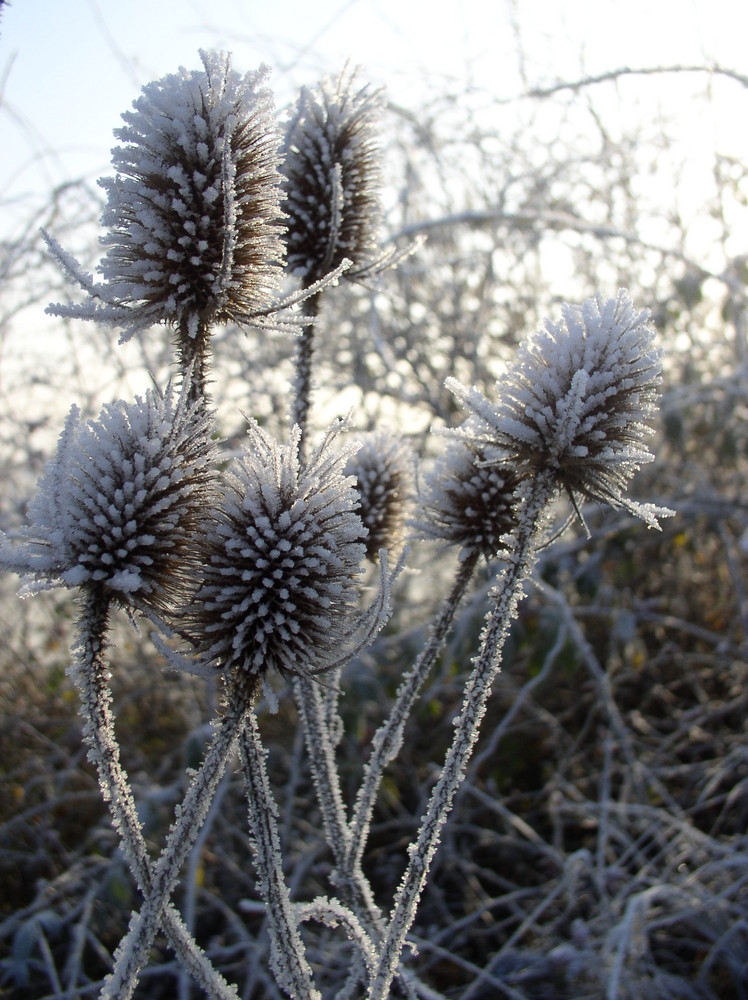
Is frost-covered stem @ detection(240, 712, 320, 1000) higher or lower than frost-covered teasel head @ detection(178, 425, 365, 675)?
lower

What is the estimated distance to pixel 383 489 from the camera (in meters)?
1.09

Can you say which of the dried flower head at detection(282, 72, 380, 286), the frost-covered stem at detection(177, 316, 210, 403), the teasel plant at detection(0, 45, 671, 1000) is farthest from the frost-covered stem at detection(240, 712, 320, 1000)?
the dried flower head at detection(282, 72, 380, 286)

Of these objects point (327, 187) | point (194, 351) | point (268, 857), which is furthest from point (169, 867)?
point (327, 187)

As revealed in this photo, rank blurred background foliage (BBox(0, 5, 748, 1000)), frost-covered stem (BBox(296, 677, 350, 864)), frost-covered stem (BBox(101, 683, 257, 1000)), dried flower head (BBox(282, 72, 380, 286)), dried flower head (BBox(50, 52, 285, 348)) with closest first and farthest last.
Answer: frost-covered stem (BBox(101, 683, 257, 1000))
dried flower head (BBox(50, 52, 285, 348))
frost-covered stem (BBox(296, 677, 350, 864))
dried flower head (BBox(282, 72, 380, 286))
blurred background foliage (BBox(0, 5, 748, 1000))

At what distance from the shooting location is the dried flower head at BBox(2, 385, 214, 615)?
0.71 meters

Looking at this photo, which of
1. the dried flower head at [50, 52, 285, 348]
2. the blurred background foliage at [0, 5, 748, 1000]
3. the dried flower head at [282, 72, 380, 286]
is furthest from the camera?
the blurred background foliage at [0, 5, 748, 1000]

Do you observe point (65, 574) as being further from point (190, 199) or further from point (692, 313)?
point (692, 313)

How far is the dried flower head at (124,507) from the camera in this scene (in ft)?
2.32

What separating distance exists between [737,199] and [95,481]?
341 cm

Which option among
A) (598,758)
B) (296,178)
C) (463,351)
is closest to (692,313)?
(463,351)

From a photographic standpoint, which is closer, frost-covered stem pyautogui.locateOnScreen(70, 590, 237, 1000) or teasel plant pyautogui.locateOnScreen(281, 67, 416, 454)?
frost-covered stem pyautogui.locateOnScreen(70, 590, 237, 1000)

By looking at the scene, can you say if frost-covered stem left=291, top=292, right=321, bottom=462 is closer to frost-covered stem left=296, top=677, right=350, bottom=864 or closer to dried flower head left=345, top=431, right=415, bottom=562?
dried flower head left=345, top=431, right=415, bottom=562

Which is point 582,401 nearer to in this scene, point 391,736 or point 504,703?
point 391,736

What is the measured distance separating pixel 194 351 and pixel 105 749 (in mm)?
443
